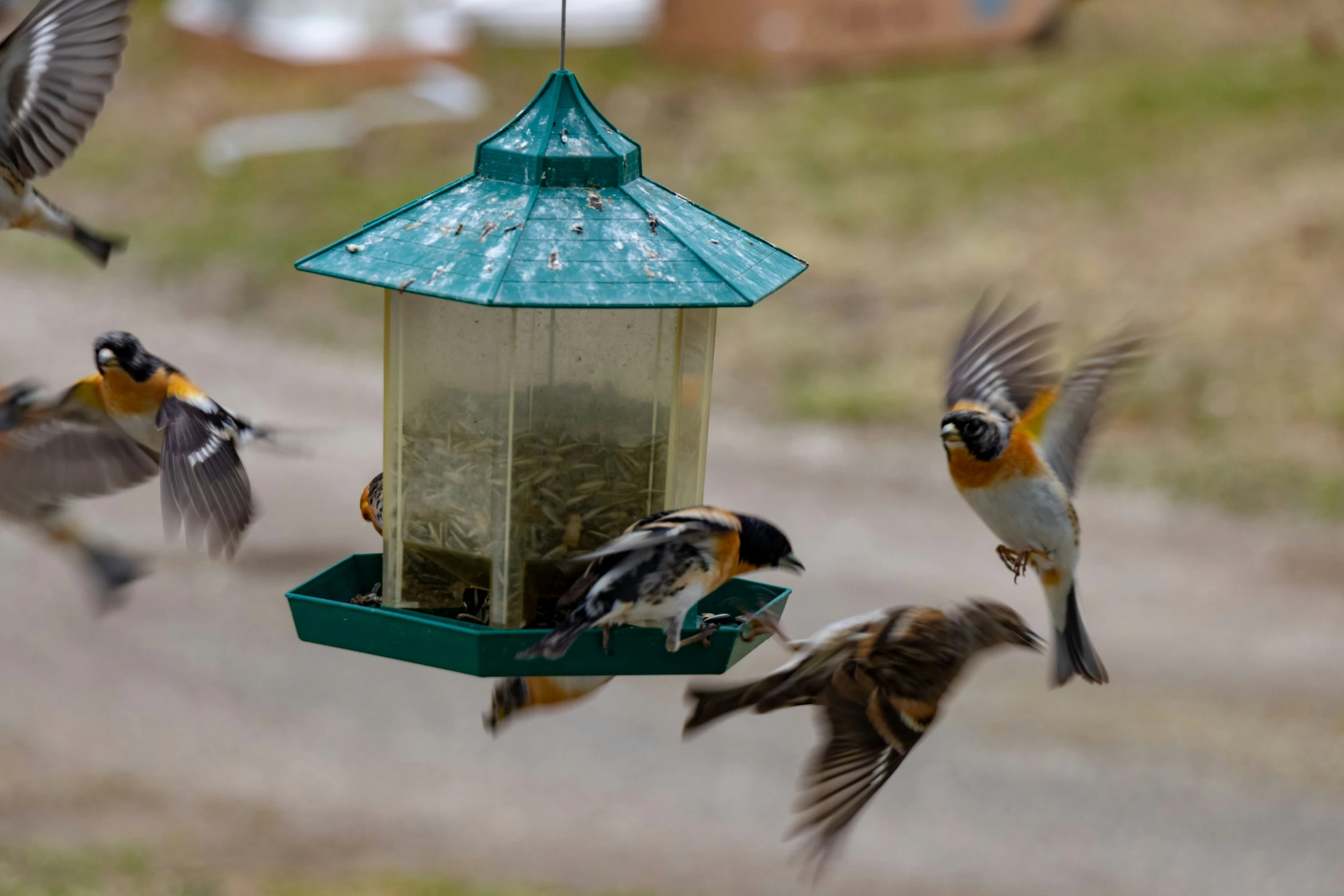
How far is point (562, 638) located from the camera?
4.19m

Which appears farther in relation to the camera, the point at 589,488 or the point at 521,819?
the point at 521,819

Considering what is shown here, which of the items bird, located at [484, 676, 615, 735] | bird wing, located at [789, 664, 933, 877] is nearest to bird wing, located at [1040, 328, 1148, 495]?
bird wing, located at [789, 664, 933, 877]

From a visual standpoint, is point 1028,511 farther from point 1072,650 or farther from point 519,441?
point 519,441

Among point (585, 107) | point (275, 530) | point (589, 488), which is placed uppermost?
point (585, 107)

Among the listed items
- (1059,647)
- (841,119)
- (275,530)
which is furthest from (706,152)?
(1059,647)

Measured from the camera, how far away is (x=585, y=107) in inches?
180

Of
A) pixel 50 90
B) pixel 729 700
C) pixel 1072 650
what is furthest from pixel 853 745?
pixel 50 90

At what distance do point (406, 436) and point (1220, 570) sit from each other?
1106 cm

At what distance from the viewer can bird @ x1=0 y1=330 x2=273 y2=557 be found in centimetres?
482

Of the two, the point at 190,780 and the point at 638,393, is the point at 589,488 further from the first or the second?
the point at 190,780

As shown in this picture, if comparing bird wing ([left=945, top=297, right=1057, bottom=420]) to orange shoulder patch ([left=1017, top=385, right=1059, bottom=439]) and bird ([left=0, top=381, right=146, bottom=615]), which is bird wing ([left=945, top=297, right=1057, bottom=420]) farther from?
bird ([left=0, top=381, right=146, bottom=615])

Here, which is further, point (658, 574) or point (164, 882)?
point (164, 882)

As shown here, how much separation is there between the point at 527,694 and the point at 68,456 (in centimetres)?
183

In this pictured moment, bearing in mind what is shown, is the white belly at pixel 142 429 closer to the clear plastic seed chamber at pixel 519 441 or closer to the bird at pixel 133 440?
the bird at pixel 133 440
